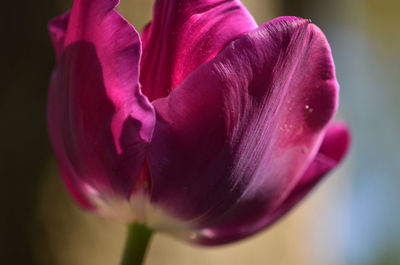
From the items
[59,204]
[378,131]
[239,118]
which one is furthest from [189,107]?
[378,131]

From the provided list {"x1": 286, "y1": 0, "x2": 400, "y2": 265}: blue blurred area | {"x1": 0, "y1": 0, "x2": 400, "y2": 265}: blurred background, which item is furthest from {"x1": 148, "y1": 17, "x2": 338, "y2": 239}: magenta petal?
{"x1": 286, "y1": 0, "x2": 400, "y2": 265}: blue blurred area

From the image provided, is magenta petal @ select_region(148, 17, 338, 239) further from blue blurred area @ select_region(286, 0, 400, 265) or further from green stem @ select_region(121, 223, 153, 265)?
blue blurred area @ select_region(286, 0, 400, 265)

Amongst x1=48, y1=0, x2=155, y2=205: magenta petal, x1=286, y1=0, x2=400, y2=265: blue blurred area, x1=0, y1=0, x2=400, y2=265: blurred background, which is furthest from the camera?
x1=286, y1=0, x2=400, y2=265: blue blurred area

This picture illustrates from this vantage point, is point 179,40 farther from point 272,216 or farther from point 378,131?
point 378,131

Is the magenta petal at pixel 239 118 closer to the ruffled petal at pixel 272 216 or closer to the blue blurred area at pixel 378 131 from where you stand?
the ruffled petal at pixel 272 216

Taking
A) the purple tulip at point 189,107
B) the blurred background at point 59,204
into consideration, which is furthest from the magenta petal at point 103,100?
the blurred background at point 59,204

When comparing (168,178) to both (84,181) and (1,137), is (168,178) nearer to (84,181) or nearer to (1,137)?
(84,181)
